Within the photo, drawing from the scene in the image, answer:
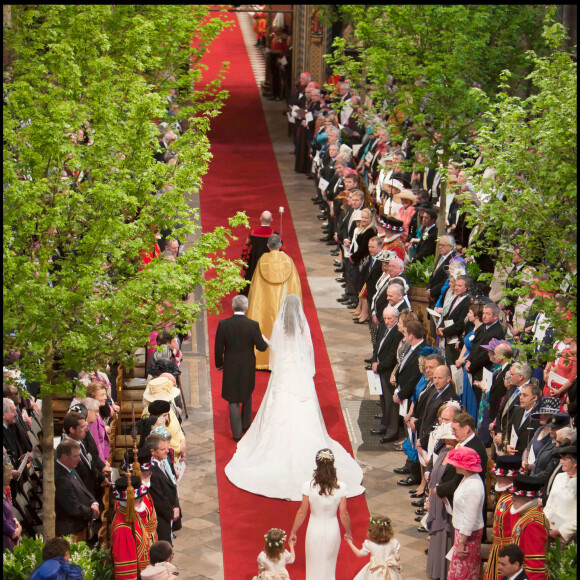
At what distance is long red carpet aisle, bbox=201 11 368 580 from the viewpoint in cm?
1156

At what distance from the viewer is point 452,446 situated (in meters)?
10.3

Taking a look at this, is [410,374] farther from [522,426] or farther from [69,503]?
[69,503]

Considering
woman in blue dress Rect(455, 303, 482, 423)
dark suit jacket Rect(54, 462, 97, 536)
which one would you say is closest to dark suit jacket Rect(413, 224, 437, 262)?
woman in blue dress Rect(455, 303, 482, 423)

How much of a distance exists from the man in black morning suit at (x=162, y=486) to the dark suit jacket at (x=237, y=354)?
300 centimetres

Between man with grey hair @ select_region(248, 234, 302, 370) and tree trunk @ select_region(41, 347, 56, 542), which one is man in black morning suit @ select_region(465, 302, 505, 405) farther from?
tree trunk @ select_region(41, 347, 56, 542)

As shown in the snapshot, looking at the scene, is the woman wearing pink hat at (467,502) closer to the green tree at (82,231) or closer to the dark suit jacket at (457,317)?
the green tree at (82,231)

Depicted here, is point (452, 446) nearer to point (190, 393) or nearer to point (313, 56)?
point (190, 393)

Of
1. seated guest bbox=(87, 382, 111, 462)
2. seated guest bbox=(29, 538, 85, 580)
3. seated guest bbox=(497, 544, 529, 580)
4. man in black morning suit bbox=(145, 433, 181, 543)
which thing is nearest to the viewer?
seated guest bbox=(29, 538, 85, 580)

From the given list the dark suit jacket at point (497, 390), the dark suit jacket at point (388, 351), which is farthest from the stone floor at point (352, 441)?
the dark suit jacket at point (497, 390)

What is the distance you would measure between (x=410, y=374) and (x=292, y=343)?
4.85 ft

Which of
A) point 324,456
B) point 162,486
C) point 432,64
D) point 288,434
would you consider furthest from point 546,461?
point 432,64

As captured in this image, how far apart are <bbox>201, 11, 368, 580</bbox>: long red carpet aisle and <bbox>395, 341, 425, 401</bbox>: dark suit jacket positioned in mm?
1328

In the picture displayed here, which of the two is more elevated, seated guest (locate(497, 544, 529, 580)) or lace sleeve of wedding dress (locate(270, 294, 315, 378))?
lace sleeve of wedding dress (locate(270, 294, 315, 378))

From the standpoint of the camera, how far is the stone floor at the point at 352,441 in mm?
11375
